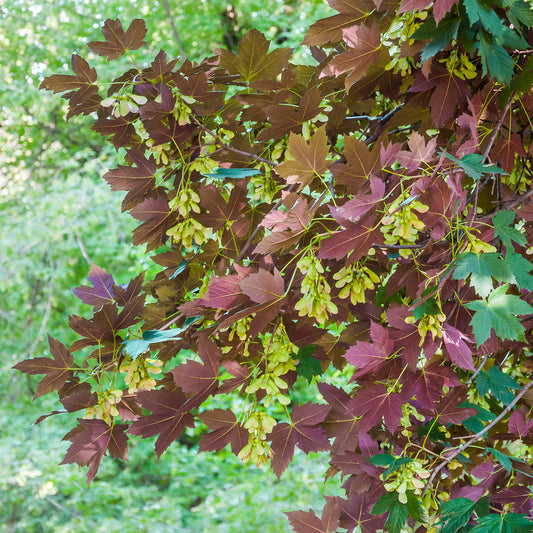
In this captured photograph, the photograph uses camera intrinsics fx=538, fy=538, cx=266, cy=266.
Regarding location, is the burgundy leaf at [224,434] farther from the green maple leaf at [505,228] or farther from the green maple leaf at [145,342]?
the green maple leaf at [505,228]

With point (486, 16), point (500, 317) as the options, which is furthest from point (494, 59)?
point (500, 317)

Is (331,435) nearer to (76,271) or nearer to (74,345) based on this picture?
(74,345)

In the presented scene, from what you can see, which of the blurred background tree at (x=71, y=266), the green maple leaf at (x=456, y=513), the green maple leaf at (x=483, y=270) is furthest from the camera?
the blurred background tree at (x=71, y=266)

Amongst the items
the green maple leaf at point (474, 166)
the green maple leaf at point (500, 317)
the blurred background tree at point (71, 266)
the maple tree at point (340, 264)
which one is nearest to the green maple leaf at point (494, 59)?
the maple tree at point (340, 264)

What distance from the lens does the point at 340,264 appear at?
0.76 m

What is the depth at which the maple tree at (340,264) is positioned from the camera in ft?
2.04

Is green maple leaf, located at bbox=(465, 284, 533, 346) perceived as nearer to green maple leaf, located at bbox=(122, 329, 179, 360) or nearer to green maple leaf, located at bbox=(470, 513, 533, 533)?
green maple leaf, located at bbox=(470, 513, 533, 533)

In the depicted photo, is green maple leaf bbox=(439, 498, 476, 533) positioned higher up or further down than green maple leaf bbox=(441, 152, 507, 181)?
further down

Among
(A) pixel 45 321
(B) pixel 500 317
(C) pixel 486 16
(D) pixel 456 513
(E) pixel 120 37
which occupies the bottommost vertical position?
(A) pixel 45 321

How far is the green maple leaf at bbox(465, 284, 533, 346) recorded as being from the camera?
0.55 m

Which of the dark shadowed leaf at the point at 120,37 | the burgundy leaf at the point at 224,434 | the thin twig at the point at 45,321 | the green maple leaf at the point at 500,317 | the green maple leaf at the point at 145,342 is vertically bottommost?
the thin twig at the point at 45,321

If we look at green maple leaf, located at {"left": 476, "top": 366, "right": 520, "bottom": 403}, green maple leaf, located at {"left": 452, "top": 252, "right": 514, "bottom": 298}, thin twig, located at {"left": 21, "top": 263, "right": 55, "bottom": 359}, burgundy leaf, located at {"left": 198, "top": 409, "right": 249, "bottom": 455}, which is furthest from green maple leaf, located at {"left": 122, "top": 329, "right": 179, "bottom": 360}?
thin twig, located at {"left": 21, "top": 263, "right": 55, "bottom": 359}

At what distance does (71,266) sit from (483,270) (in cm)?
435

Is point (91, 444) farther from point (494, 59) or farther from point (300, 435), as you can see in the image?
point (494, 59)
